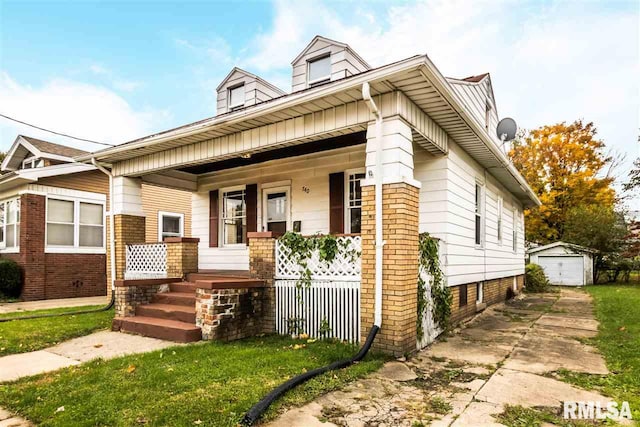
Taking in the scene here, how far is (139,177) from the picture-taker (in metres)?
9.16

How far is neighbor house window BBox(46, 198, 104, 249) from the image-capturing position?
12.2 m

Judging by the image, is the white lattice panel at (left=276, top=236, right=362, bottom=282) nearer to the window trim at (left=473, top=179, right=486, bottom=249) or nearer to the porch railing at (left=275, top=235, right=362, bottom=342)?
the porch railing at (left=275, top=235, right=362, bottom=342)

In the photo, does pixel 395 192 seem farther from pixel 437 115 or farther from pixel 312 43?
pixel 312 43

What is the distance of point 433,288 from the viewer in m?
6.24

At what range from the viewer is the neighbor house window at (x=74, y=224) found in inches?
482

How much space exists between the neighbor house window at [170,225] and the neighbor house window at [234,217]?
5.76 meters

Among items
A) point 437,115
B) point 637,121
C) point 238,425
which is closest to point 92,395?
point 238,425

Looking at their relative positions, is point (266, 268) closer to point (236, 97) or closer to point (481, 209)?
point (481, 209)

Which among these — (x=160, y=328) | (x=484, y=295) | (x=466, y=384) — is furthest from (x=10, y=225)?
(x=466, y=384)

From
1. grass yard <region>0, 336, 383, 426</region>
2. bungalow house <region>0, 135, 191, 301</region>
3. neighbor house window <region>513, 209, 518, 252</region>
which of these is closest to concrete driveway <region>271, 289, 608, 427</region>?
grass yard <region>0, 336, 383, 426</region>

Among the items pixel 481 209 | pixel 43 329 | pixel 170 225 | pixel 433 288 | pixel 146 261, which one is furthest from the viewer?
pixel 170 225

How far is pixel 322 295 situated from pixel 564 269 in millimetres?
18263

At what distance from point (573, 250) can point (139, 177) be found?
1969 cm

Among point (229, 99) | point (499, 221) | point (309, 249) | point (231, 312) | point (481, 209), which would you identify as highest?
point (229, 99)
